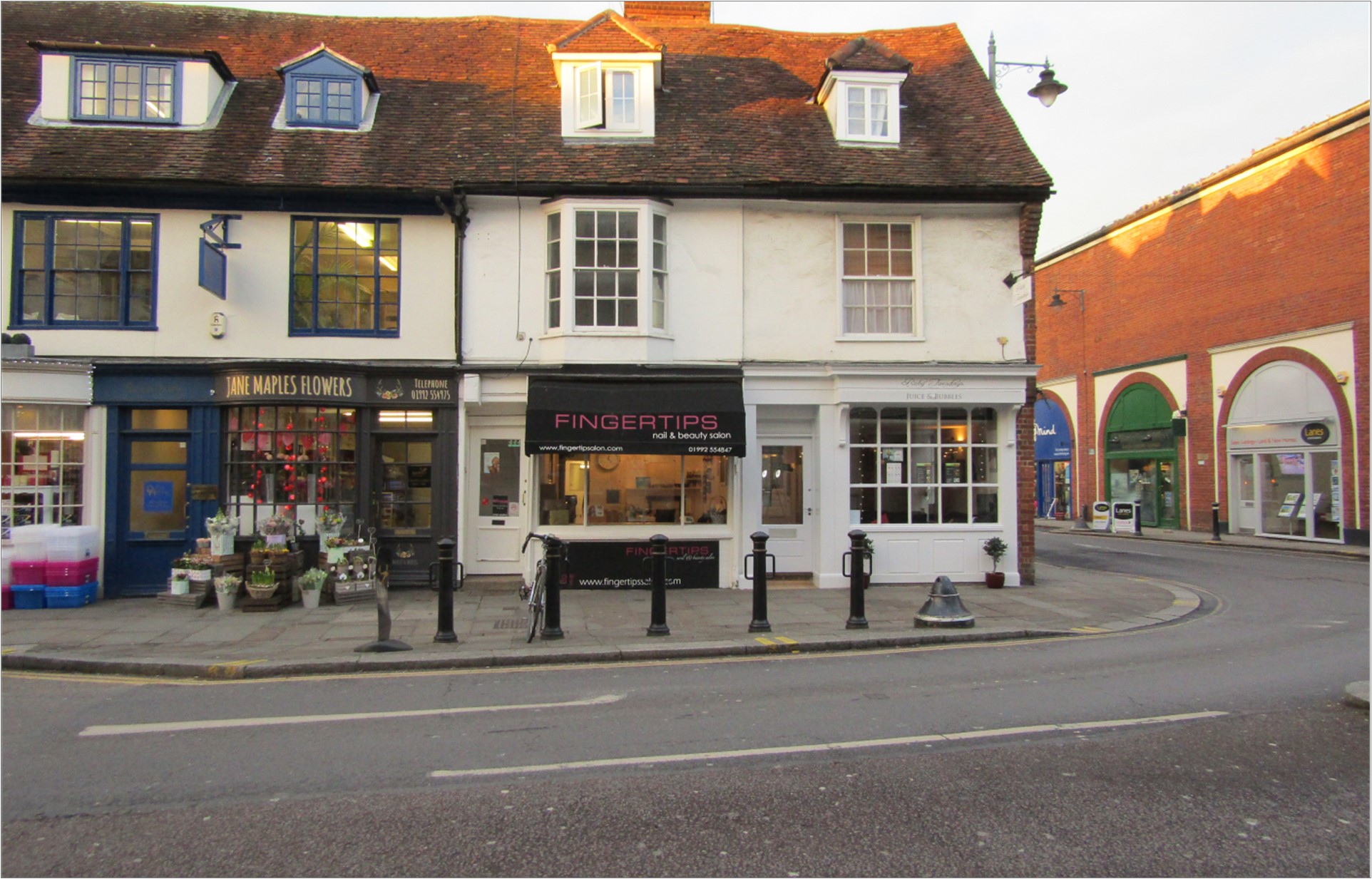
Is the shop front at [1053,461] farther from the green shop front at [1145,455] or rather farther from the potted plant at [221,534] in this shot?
the potted plant at [221,534]

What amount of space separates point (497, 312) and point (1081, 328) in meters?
27.2

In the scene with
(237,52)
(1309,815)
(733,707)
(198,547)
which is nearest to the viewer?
(1309,815)

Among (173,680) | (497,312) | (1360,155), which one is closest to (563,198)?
(497,312)

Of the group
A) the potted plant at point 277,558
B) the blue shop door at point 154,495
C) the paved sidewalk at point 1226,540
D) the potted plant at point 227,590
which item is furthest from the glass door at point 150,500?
the paved sidewalk at point 1226,540

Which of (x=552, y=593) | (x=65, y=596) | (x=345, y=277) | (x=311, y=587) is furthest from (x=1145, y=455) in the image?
(x=65, y=596)

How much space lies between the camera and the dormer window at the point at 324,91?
1421 cm

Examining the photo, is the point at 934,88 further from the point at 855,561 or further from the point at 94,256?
the point at 94,256

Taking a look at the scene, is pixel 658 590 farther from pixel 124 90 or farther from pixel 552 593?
pixel 124 90

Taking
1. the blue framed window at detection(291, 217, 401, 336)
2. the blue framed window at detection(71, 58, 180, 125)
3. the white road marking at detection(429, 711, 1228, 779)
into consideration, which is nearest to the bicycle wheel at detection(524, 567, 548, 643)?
the white road marking at detection(429, 711, 1228, 779)

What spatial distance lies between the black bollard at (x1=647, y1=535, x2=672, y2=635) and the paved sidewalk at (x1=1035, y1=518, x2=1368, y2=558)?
18.2 meters

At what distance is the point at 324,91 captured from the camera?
47.1ft

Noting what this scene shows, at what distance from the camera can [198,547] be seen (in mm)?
12234

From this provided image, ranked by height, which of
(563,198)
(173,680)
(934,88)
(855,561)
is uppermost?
(934,88)

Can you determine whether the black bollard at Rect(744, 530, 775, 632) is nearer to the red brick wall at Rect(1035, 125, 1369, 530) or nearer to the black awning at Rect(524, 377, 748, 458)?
the black awning at Rect(524, 377, 748, 458)
